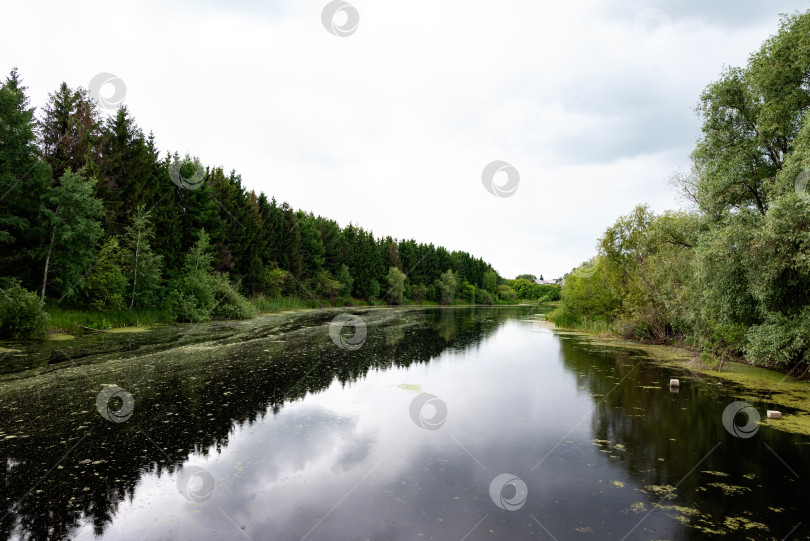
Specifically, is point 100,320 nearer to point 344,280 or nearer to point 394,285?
point 344,280

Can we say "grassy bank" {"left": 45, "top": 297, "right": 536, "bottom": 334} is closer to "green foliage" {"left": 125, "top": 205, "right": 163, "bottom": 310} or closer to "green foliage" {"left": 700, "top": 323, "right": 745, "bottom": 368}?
"green foliage" {"left": 125, "top": 205, "right": 163, "bottom": 310}

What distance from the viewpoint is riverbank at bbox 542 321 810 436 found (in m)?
9.14

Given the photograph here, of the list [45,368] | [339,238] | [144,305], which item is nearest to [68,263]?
[144,305]

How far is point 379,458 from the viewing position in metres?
6.93

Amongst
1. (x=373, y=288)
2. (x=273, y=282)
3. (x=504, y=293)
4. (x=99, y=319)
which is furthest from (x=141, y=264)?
(x=504, y=293)

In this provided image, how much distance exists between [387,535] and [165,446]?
4.59 meters

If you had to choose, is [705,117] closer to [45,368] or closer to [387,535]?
[387,535]

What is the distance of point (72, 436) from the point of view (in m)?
7.44

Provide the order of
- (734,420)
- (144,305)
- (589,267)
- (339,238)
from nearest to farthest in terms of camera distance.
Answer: (734,420), (144,305), (589,267), (339,238)

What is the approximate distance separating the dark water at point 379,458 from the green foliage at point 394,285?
2632 inches

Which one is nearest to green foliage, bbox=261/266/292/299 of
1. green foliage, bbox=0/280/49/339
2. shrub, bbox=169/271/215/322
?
shrub, bbox=169/271/215/322

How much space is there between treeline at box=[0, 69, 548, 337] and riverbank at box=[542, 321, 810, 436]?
26450mm

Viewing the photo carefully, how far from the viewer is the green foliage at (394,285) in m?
80.6

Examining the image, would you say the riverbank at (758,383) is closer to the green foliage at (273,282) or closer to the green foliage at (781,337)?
the green foliage at (781,337)
